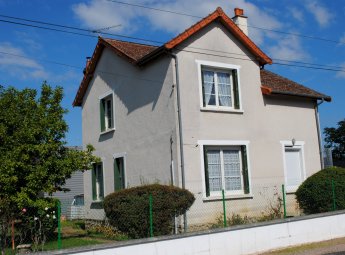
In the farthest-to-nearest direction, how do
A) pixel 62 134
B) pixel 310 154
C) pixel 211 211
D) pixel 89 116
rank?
pixel 89 116 < pixel 310 154 < pixel 211 211 < pixel 62 134

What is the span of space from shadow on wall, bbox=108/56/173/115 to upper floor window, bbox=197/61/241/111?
4.09 ft

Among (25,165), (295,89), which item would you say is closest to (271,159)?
(295,89)

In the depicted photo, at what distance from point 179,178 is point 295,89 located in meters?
6.94

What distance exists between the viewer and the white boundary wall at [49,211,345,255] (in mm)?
10188

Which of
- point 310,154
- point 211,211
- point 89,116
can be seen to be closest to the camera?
point 211,211

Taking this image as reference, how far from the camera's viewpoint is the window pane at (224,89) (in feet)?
52.8

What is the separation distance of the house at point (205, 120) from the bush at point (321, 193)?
5.15 ft

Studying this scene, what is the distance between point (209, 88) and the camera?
623 inches

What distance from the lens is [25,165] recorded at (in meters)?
12.7

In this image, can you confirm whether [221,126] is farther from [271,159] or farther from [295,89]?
[295,89]

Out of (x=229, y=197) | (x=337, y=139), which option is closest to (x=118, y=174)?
(x=229, y=197)

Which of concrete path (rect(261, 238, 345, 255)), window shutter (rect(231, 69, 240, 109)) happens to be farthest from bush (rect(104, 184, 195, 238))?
window shutter (rect(231, 69, 240, 109))

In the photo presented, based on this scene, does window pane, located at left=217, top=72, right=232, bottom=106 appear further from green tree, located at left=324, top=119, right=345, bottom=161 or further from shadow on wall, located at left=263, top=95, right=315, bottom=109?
green tree, located at left=324, top=119, right=345, bottom=161

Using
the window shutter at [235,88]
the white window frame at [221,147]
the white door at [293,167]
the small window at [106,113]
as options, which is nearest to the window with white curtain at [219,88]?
the window shutter at [235,88]
